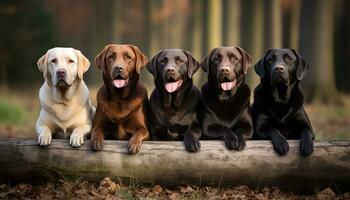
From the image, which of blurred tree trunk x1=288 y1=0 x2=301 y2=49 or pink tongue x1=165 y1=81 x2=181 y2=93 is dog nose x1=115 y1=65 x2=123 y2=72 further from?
blurred tree trunk x1=288 y1=0 x2=301 y2=49

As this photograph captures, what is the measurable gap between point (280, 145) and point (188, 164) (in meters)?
0.96

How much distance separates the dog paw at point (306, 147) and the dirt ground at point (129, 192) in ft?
1.43

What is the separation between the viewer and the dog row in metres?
6.21

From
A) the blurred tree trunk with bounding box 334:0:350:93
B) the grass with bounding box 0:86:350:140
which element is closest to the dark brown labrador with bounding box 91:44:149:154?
the grass with bounding box 0:86:350:140

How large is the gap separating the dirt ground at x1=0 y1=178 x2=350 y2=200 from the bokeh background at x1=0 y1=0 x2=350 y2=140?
358cm

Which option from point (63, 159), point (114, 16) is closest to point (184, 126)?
point (63, 159)

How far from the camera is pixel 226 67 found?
6.13 m

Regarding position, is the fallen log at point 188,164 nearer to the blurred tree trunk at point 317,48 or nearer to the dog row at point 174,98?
the dog row at point 174,98

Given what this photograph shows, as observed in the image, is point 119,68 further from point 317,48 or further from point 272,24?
point 272,24

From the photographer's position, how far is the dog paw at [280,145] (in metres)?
5.76

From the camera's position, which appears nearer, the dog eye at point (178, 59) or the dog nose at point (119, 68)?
the dog nose at point (119, 68)

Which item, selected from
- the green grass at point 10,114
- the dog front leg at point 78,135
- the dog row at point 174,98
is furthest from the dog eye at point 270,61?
the green grass at point 10,114

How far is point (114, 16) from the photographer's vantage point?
22156mm

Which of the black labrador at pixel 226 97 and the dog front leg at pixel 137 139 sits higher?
the black labrador at pixel 226 97
